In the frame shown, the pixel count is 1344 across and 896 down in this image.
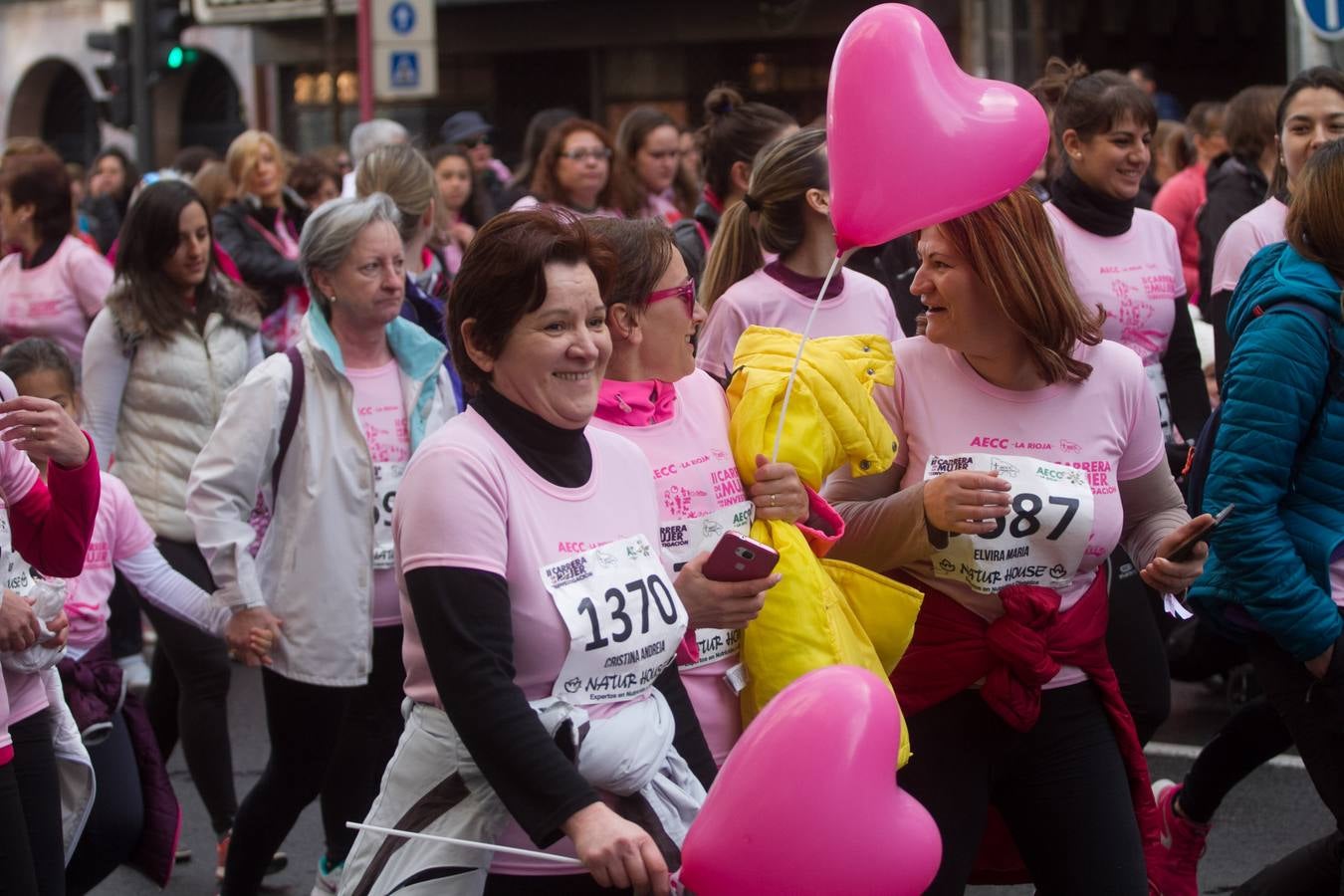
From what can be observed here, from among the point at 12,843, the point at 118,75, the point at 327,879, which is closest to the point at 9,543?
the point at 12,843

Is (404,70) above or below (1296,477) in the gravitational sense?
above

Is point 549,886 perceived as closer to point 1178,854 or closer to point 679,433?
point 679,433

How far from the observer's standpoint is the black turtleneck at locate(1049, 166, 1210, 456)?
19.1ft

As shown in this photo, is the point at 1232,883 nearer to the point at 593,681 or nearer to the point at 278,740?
the point at 278,740

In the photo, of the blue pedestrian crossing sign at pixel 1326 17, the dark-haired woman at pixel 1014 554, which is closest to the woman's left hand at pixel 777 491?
the dark-haired woman at pixel 1014 554

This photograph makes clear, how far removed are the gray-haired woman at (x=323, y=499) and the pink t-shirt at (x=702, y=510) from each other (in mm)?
1637

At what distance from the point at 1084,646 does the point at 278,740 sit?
2.31m

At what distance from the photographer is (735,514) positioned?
370 cm

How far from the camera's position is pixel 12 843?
3.68 m

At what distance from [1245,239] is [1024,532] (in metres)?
2.56

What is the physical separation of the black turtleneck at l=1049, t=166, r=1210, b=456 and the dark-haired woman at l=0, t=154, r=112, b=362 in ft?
14.3

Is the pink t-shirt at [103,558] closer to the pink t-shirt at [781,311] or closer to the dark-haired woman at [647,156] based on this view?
the pink t-shirt at [781,311]

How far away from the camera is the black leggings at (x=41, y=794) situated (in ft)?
13.0

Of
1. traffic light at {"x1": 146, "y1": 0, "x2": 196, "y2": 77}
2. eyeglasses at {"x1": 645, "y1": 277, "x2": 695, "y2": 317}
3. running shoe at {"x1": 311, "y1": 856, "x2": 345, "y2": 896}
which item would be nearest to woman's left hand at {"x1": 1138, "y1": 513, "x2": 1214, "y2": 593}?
eyeglasses at {"x1": 645, "y1": 277, "x2": 695, "y2": 317}
